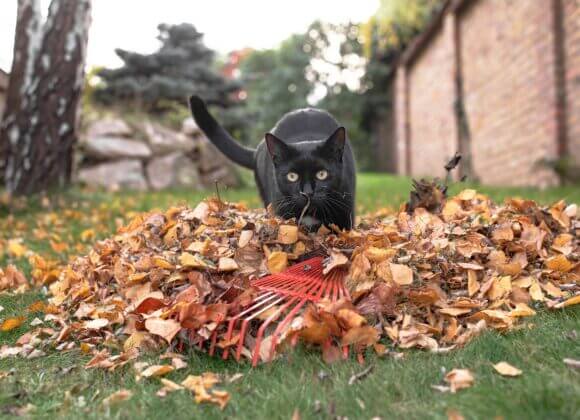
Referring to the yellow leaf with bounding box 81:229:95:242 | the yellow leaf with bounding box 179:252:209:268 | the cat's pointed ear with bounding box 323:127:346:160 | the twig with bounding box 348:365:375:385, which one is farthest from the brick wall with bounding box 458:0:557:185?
the twig with bounding box 348:365:375:385

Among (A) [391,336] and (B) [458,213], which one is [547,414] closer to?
(A) [391,336]

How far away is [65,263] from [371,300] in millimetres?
2121

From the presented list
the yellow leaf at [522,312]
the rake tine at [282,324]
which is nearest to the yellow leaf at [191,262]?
the rake tine at [282,324]

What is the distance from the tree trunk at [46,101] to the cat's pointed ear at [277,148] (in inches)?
137

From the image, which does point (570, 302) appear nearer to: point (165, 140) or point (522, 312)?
point (522, 312)

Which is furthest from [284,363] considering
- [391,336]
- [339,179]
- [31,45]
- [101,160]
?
[101,160]

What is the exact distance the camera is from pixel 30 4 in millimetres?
5305

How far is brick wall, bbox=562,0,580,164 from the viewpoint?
640cm

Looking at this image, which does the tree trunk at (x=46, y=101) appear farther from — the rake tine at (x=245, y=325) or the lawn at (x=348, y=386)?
the rake tine at (x=245, y=325)

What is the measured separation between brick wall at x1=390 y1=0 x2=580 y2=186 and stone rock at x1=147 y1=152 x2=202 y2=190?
4733mm

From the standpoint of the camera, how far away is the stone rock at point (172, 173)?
28.4 ft

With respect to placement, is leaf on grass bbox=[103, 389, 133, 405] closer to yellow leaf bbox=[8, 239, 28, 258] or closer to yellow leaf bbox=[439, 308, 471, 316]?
yellow leaf bbox=[439, 308, 471, 316]

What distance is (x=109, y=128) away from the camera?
28.3 feet

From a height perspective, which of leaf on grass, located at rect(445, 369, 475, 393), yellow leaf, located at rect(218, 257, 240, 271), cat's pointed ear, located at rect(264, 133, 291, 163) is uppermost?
cat's pointed ear, located at rect(264, 133, 291, 163)
